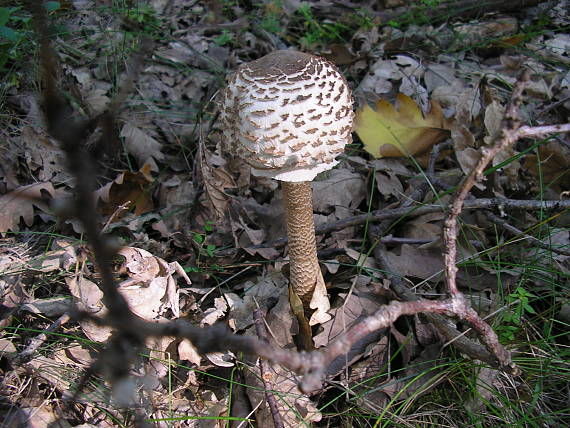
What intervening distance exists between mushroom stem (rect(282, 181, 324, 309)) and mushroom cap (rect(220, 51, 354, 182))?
286 millimetres

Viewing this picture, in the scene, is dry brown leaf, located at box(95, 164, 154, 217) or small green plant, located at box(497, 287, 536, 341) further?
dry brown leaf, located at box(95, 164, 154, 217)

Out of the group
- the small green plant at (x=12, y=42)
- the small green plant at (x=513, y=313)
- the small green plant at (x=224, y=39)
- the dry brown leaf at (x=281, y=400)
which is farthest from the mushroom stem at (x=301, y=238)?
the small green plant at (x=224, y=39)

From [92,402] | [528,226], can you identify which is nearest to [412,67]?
[528,226]

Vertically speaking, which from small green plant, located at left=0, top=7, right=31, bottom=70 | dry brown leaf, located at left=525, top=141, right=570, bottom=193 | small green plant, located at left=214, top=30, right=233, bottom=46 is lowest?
dry brown leaf, located at left=525, top=141, right=570, bottom=193

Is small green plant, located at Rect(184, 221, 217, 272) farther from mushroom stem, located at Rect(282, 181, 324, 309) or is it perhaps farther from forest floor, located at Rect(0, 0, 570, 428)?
mushroom stem, located at Rect(282, 181, 324, 309)

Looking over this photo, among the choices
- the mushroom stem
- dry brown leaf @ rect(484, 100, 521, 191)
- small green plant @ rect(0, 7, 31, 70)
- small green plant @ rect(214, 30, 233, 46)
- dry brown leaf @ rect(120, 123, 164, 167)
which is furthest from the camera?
small green plant @ rect(214, 30, 233, 46)

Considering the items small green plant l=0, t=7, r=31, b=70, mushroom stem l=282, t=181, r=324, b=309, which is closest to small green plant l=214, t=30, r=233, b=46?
small green plant l=0, t=7, r=31, b=70

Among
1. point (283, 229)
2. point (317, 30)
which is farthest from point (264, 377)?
point (317, 30)

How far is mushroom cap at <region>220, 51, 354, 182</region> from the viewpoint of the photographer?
2.02 m

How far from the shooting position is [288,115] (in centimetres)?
201

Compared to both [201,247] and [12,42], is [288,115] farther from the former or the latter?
[12,42]

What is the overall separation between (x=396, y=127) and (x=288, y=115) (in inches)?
73.8

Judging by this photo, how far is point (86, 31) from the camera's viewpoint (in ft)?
15.3

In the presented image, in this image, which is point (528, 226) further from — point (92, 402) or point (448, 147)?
point (92, 402)
